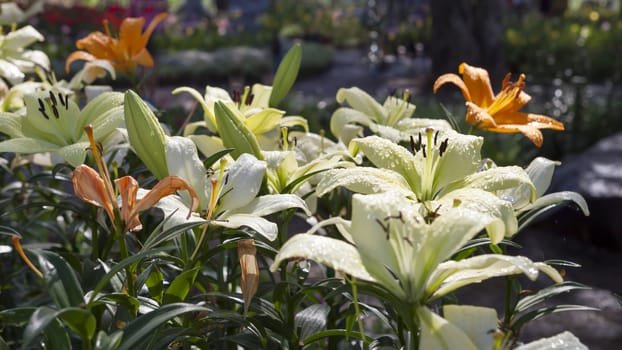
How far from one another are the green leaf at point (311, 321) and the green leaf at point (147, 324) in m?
0.37

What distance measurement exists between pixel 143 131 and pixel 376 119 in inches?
21.5

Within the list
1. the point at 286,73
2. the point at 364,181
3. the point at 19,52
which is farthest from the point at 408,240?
the point at 19,52

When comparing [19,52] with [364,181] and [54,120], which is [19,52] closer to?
[54,120]

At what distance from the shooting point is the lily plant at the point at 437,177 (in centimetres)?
94

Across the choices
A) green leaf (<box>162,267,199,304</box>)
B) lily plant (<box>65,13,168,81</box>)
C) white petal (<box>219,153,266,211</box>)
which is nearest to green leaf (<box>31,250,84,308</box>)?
green leaf (<box>162,267,199,304</box>)

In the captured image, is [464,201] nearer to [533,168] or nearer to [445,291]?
[445,291]

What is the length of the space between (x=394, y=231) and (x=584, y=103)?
578 cm

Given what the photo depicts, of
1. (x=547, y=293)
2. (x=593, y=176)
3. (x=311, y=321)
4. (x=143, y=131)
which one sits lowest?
(x=593, y=176)

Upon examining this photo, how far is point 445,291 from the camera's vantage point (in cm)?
83

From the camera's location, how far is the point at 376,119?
4.82ft

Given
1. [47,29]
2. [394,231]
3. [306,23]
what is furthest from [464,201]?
[306,23]

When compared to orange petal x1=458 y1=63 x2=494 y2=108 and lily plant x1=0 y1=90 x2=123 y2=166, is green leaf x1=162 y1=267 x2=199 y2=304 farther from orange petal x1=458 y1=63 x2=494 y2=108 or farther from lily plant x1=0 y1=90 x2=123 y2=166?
orange petal x1=458 y1=63 x2=494 y2=108

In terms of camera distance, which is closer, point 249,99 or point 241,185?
point 241,185

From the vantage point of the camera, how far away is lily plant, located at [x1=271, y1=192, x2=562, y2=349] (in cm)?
79
